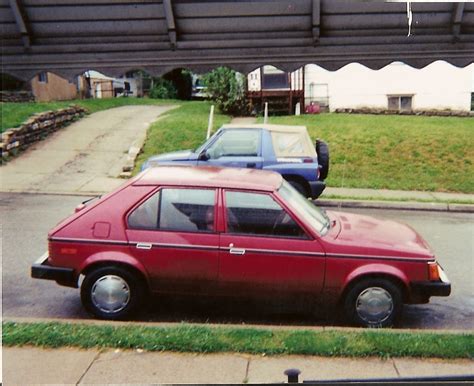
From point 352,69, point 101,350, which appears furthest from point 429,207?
point 352,69

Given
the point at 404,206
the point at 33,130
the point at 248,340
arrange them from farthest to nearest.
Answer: the point at 33,130 < the point at 404,206 < the point at 248,340

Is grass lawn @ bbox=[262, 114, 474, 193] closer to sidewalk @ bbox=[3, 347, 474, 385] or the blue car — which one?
the blue car

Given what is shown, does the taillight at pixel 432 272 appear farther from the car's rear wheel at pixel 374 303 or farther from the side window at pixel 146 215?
the side window at pixel 146 215

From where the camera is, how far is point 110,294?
18.3 ft

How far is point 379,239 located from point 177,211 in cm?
197

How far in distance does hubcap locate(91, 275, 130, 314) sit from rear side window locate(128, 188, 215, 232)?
0.55 m

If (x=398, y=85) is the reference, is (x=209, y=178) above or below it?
below

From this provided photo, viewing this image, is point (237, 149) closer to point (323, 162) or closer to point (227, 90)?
point (323, 162)

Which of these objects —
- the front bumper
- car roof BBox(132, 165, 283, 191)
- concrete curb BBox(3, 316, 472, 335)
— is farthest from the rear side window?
concrete curb BBox(3, 316, 472, 335)

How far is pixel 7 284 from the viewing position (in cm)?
670

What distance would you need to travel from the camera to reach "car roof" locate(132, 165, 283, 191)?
5.78 meters

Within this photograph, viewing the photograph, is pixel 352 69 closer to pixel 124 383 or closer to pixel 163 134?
pixel 163 134

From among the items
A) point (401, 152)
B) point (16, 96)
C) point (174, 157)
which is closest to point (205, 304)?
point (174, 157)

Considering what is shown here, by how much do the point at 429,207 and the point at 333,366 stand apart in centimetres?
782
